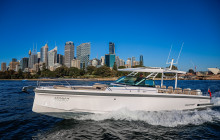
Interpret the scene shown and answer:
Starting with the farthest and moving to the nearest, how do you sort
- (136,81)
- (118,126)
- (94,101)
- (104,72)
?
(104,72)
(136,81)
(94,101)
(118,126)

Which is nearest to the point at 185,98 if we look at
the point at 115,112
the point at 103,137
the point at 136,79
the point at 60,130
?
the point at 136,79

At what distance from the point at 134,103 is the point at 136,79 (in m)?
1.63

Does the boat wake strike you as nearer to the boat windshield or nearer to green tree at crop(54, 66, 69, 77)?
the boat windshield

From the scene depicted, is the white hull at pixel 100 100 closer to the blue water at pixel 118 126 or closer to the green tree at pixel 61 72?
the blue water at pixel 118 126

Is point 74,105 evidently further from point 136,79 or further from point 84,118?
point 136,79

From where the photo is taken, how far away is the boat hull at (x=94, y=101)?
6570mm

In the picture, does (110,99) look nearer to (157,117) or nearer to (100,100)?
(100,100)

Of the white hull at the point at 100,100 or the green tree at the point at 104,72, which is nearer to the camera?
the white hull at the point at 100,100

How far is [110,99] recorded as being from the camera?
6.90 meters

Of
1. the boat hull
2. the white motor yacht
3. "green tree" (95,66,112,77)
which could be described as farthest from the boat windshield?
"green tree" (95,66,112,77)

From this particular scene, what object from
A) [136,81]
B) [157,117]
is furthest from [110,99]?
[157,117]

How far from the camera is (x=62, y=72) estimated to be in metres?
108

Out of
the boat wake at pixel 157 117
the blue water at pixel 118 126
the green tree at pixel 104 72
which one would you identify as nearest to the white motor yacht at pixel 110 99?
the boat wake at pixel 157 117

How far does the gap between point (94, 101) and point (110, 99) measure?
28.4 inches
